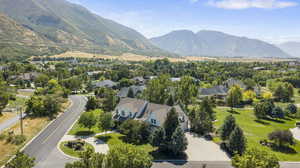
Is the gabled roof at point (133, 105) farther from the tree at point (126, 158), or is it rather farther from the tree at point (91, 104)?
the tree at point (126, 158)

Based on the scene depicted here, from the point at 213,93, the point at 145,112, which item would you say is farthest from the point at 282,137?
the point at 213,93

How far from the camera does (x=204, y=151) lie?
41.4 metres

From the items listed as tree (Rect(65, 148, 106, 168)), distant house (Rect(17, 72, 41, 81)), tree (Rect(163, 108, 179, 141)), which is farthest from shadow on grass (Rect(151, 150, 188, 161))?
distant house (Rect(17, 72, 41, 81))

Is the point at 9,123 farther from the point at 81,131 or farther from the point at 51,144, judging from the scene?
the point at 81,131

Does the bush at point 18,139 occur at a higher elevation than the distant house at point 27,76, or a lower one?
lower

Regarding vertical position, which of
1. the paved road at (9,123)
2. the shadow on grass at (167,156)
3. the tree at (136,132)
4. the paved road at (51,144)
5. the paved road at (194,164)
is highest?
the tree at (136,132)

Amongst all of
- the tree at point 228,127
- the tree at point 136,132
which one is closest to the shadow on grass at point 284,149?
the tree at point 228,127

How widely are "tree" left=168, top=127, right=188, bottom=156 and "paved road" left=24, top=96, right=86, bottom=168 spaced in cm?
1831

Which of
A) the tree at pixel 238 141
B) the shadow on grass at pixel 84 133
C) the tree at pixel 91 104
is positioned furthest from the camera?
the tree at pixel 91 104

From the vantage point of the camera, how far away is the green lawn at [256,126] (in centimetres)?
4210

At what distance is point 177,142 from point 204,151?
7302 millimetres

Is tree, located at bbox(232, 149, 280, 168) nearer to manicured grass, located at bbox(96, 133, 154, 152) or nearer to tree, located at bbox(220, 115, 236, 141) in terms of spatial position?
tree, located at bbox(220, 115, 236, 141)

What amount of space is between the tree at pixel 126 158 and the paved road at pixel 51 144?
13.8 m

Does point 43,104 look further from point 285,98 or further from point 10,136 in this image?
point 285,98
